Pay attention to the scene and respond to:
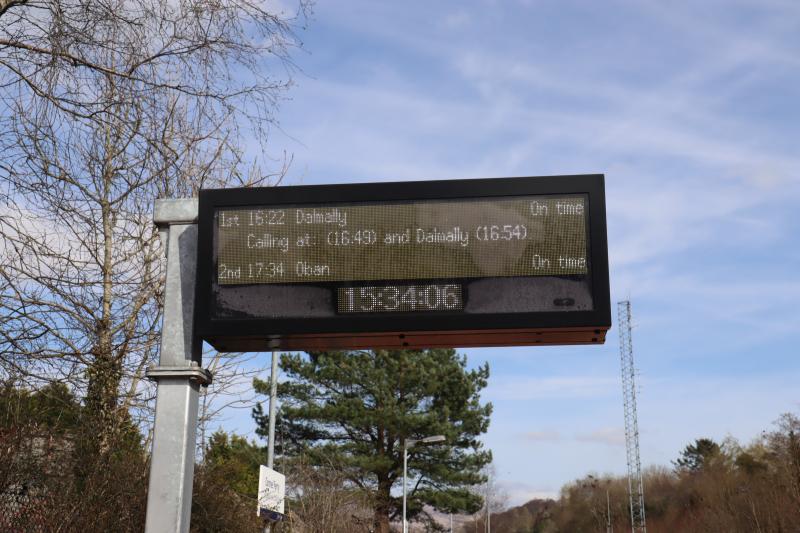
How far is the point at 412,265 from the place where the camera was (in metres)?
8.59

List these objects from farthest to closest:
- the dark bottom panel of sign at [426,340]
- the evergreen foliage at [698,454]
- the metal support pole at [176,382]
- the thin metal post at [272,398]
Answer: the evergreen foliage at [698,454], the thin metal post at [272,398], the metal support pole at [176,382], the dark bottom panel of sign at [426,340]

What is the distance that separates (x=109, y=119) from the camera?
10.1 meters

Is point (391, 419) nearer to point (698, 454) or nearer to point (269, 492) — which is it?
point (269, 492)

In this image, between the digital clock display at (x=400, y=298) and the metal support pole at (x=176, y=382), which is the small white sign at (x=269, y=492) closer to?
the metal support pole at (x=176, y=382)

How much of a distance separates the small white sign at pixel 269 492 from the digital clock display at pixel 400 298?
335 inches

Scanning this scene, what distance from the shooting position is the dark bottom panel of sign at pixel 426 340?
860 centimetres

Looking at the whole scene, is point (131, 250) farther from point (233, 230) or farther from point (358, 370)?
point (358, 370)

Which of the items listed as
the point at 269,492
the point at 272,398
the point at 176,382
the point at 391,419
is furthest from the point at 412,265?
the point at 391,419

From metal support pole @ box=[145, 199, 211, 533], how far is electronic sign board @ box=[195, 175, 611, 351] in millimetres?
410

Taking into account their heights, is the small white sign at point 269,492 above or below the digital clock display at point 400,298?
A: below

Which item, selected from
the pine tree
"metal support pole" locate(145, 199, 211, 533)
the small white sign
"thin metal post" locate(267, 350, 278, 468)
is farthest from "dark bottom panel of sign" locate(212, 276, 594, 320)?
the pine tree

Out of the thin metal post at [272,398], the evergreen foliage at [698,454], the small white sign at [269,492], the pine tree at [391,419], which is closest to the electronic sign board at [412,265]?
the small white sign at [269,492]

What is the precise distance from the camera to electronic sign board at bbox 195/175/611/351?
848 centimetres

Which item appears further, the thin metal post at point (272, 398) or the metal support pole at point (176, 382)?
the thin metal post at point (272, 398)
